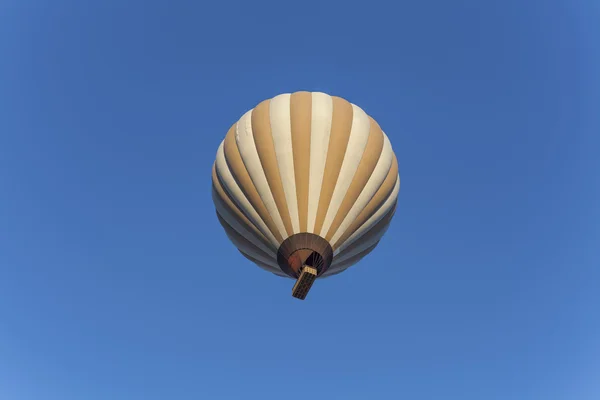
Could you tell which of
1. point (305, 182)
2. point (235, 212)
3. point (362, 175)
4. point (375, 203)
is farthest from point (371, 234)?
point (235, 212)

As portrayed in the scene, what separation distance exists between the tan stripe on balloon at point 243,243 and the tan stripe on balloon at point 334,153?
2639 millimetres

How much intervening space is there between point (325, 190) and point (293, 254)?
7.70ft

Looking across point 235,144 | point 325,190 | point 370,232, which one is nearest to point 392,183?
point 370,232

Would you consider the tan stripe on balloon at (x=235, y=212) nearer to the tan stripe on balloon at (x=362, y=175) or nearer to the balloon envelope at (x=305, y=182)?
the balloon envelope at (x=305, y=182)

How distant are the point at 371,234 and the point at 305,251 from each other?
3405 millimetres

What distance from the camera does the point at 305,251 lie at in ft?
52.2

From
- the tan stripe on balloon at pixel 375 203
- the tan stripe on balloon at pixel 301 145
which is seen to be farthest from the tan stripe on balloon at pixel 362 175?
the tan stripe on balloon at pixel 301 145

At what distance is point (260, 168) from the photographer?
16984 millimetres

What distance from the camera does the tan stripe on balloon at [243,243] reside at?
58.8 feet

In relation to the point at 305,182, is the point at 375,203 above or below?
above

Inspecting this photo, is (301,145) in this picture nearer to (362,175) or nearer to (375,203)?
(362,175)

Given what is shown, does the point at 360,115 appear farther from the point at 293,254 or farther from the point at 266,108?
the point at 293,254

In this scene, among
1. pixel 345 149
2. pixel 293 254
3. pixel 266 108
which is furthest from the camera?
pixel 266 108

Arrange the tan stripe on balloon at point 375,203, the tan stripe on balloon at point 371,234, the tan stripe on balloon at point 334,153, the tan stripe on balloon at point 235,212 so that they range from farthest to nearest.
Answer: the tan stripe on balloon at point 371,234 → the tan stripe on balloon at point 235,212 → the tan stripe on balloon at point 375,203 → the tan stripe on balloon at point 334,153
